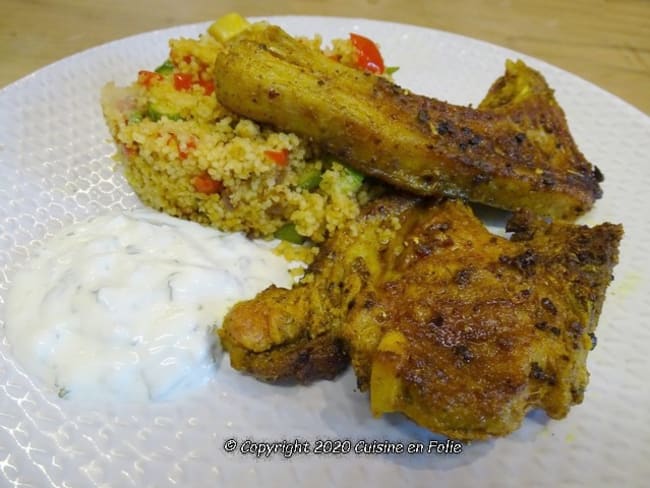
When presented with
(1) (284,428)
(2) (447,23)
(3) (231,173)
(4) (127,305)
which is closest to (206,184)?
(3) (231,173)

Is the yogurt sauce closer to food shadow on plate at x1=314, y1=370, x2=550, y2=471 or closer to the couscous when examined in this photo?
the couscous

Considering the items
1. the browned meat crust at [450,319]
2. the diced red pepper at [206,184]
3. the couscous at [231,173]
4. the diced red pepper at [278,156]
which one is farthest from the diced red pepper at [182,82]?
the browned meat crust at [450,319]

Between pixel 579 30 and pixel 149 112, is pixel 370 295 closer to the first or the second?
pixel 149 112

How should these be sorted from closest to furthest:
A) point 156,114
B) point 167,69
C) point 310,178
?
1. point 310,178
2. point 156,114
3. point 167,69

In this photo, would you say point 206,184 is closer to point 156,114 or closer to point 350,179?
point 156,114

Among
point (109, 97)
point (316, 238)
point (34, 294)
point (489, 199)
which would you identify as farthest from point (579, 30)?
point (34, 294)
